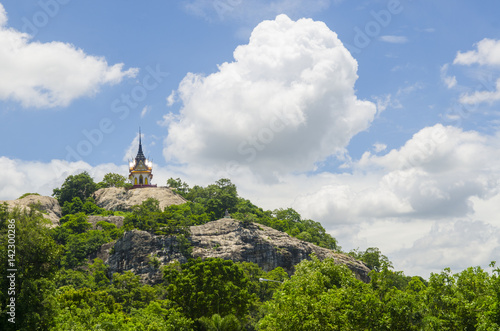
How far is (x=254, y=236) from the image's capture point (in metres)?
106

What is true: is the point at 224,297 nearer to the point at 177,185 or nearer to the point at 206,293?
the point at 206,293

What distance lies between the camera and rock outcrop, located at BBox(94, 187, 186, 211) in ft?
477

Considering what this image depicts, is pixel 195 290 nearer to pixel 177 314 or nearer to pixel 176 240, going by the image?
pixel 177 314

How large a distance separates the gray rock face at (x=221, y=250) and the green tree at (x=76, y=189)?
60.6m

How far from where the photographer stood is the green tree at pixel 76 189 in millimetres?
155000

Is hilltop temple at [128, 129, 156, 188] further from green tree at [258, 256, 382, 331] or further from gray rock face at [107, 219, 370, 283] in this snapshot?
green tree at [258, 256, 382, 331]

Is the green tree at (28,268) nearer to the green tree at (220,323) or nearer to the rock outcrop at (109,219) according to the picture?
the green tree at (220,323)

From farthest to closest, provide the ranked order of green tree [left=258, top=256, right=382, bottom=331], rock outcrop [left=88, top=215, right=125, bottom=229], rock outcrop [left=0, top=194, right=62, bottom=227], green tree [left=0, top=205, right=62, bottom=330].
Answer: rock outcrop [left=0, top=194, right=62, bottom=227]
rock outcrop [left=88, top=215, right=125, bottom=229]
green tree [left=258, top=256, right=382, bottom=331]
green tree [left=0, top=205, right=62, bottom=330]

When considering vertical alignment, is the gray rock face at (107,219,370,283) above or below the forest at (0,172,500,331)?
above

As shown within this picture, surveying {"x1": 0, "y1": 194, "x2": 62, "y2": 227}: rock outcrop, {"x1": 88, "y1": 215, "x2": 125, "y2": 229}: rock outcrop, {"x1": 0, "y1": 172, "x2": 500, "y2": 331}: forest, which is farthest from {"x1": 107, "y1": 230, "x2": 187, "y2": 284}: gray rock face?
{"x1": 0, "y1": 194, "x2": 62, "y2": 227}: rock outcrop

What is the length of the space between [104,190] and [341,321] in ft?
444

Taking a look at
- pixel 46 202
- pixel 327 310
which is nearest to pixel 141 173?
pixel 46 202

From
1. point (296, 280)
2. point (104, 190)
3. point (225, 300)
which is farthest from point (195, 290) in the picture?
point (104, 190)

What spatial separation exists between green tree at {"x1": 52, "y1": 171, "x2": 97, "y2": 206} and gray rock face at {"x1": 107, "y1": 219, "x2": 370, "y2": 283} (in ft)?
199
